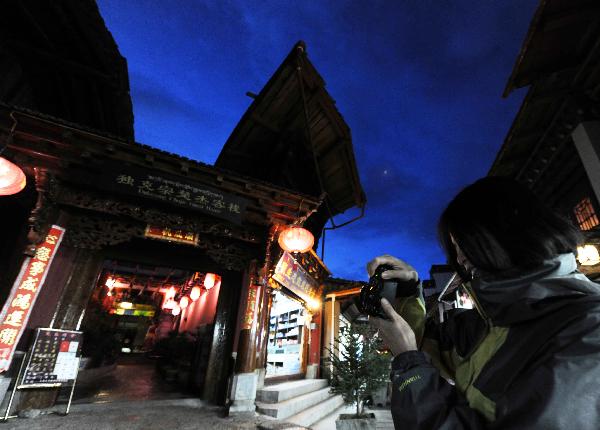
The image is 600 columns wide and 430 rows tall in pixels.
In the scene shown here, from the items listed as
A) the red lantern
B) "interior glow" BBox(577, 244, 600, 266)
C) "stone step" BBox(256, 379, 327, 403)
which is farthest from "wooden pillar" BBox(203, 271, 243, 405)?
"interior glow" BBox(577, 244, 600, 266)

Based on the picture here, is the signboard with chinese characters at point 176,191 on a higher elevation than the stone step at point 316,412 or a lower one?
higher

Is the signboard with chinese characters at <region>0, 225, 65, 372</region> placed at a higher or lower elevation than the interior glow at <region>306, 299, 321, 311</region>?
lower

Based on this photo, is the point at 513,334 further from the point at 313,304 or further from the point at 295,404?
the point at 313,304

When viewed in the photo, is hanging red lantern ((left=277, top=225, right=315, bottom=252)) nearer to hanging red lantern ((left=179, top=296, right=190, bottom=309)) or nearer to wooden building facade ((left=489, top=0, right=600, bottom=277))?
wooden building facade ((left=489, top=0, right=600, bottom=277))

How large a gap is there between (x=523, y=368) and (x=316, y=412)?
8682mm

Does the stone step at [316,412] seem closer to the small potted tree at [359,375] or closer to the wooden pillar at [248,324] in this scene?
the small potted tree at [359,375]

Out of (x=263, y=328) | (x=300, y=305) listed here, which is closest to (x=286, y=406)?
(x=263, y=328)

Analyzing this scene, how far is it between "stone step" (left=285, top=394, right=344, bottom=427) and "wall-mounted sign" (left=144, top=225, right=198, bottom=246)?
519 cm

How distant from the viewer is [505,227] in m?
1.18

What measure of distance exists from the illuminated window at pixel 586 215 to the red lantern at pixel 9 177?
14.8 meters

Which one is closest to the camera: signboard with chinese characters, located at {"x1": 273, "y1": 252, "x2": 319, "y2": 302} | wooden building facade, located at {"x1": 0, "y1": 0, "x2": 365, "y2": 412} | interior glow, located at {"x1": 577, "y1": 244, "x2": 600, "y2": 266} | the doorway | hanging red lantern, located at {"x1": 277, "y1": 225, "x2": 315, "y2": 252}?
wooden building facade, located at {"x1": 0, "y1": 0, "x2": 365, "y2": 412}

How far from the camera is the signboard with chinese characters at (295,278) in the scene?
9584 mm

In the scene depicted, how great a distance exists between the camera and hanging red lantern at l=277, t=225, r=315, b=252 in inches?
315

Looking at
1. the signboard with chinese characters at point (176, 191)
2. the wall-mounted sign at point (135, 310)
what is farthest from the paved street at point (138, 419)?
the wall-mounted sign at point (135, 310)
